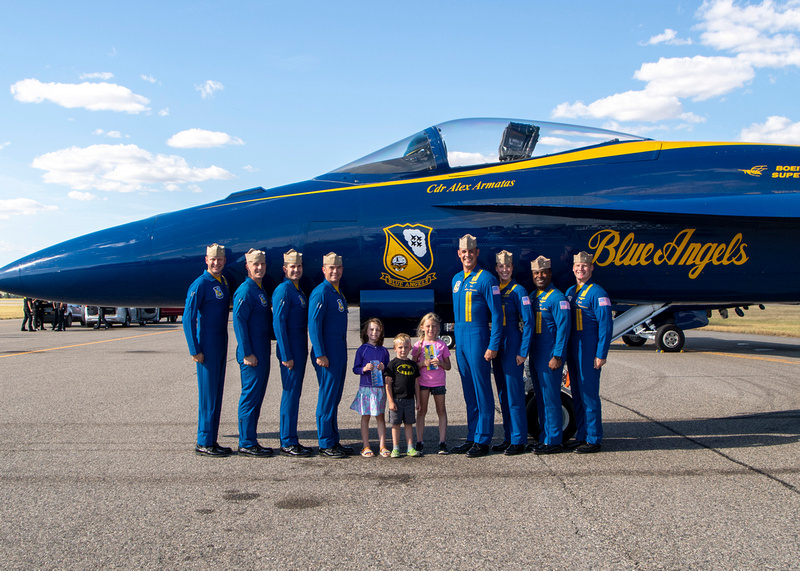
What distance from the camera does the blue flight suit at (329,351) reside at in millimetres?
5195

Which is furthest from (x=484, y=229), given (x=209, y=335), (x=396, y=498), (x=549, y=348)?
(x=209, y=335)

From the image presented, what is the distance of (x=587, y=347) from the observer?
5.40 m

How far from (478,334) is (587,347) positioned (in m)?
1.02

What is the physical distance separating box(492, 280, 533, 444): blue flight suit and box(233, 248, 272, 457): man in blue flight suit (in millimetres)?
2122

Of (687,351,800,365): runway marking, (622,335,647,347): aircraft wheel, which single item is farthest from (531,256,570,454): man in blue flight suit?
(622,335,647,347): aircraft wheel

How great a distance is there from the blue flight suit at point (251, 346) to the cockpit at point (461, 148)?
1.39m

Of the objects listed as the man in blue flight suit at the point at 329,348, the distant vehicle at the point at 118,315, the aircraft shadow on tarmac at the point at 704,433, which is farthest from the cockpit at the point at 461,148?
the distant vehicle at the point at 118,315

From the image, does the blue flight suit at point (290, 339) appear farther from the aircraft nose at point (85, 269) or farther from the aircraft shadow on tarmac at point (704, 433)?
the aircraft shadow on tarmac at point (704, 433)

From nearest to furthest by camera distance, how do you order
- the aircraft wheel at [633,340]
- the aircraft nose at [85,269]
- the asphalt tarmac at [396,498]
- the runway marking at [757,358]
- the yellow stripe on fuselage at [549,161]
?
1. the asphalt tarmac at [396,498]
2. the aircraft nose at [85,269]
3. the yellow stripe on fuselage at [549,161]
4. the runway marking at [757,358]
5. the aircraft wheel at [633,340]

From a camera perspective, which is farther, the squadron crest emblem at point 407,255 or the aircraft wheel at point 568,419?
the aircraft wheel at point 568,419

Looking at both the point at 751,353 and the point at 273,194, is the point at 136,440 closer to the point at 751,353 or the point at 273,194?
the point at 273,194

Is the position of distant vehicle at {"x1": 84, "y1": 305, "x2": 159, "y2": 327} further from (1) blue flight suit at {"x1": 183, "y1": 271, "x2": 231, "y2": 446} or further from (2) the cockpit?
(2) the cockpit

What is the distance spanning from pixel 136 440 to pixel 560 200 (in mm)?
4593

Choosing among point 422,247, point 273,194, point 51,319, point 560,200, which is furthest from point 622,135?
point 51,319
